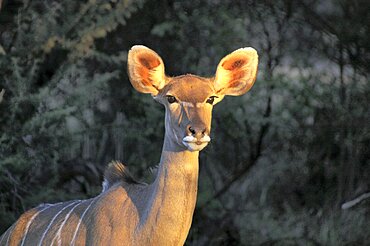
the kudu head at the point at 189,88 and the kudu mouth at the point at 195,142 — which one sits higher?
the kudu head at the point at 189,88

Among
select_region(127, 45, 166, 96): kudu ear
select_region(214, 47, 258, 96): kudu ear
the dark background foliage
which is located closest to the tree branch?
the dark background foliage

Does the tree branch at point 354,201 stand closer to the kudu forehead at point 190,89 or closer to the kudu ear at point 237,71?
the kudu ear at point 237,71

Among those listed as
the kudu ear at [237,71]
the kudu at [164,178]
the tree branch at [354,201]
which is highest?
the kudu ear at [237,71]

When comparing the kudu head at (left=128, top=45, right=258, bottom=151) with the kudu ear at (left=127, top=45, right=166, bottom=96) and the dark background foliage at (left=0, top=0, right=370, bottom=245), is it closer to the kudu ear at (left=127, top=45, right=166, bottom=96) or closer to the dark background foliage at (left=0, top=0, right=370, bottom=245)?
the kudu ear at (left=127, top=45, right=166, bottom=96)

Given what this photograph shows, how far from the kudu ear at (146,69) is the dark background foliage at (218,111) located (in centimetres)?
249

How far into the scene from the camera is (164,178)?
354 cm

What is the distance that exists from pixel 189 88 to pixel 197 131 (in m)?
0.25

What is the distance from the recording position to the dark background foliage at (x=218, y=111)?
6219mm

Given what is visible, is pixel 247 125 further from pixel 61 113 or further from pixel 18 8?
pixel 18 8

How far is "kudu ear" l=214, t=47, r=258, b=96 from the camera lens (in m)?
3.70

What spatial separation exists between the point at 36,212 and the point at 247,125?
2518 millimetres

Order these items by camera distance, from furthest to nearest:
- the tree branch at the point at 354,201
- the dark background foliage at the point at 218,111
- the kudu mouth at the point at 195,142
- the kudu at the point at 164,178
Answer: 1. the tree branch at the point at 354,201
2. the dark background foliage at the point at 218,111
3. the kudu at the point at 164,178
4. the kudu mouth at the point at 195,142

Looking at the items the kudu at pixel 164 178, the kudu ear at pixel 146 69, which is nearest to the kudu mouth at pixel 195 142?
the kudu at pixel 164 178

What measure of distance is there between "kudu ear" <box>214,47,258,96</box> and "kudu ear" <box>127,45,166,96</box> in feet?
0.70
